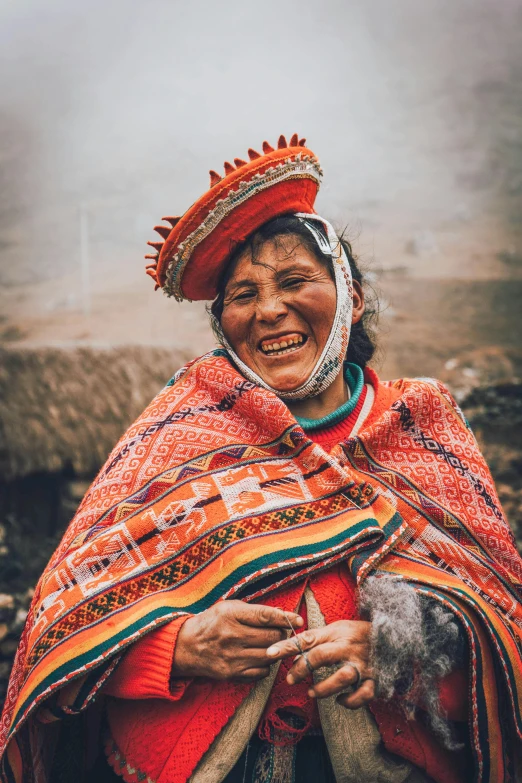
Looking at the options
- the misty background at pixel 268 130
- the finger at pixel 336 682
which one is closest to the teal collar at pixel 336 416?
the finger at pixel 336 682

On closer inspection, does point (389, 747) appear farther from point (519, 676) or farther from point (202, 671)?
point (202, 671)

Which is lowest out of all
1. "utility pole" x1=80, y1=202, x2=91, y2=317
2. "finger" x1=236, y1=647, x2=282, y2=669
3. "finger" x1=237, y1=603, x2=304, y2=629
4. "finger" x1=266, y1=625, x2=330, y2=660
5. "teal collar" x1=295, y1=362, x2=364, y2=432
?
"finger" x1=236, y1=647, x2=282, y2=669

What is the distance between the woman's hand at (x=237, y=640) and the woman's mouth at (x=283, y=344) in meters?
0.86

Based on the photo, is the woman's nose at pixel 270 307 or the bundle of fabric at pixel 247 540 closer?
the bundle of fabric at pixel 247 540

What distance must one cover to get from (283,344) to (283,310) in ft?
0.37

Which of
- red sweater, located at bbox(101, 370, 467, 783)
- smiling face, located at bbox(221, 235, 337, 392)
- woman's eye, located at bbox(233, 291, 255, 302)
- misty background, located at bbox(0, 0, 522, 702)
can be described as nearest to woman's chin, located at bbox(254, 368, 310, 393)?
smiling face, located at bbox(221, 235, 337, 392)

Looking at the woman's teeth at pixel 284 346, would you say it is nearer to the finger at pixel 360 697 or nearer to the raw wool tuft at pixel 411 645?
the raw wool tuft at pixel 411 645

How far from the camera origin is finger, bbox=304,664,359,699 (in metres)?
1.57

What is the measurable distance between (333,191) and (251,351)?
12.5ft

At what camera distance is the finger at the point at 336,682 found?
5.14 ft

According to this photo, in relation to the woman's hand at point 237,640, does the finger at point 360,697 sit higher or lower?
lower

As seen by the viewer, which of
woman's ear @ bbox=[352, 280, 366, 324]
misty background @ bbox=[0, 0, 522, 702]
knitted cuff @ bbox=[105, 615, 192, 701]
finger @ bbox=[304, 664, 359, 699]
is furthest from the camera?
misty background @ bbox=[0, 0, 522, 702]

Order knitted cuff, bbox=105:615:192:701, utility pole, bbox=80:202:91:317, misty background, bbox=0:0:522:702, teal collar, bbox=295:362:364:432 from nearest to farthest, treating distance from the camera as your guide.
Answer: knitted cuff, bbox=105:615:192:701 < teal collar, bbox=295:362:364:432 < misty background, bbox=0:0:522:702 < utility pole, bbox=80:202:91:317

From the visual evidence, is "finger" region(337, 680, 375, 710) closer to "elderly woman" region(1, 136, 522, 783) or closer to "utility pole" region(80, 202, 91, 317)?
"elderly woman" region(1, 136, 522, 783)
